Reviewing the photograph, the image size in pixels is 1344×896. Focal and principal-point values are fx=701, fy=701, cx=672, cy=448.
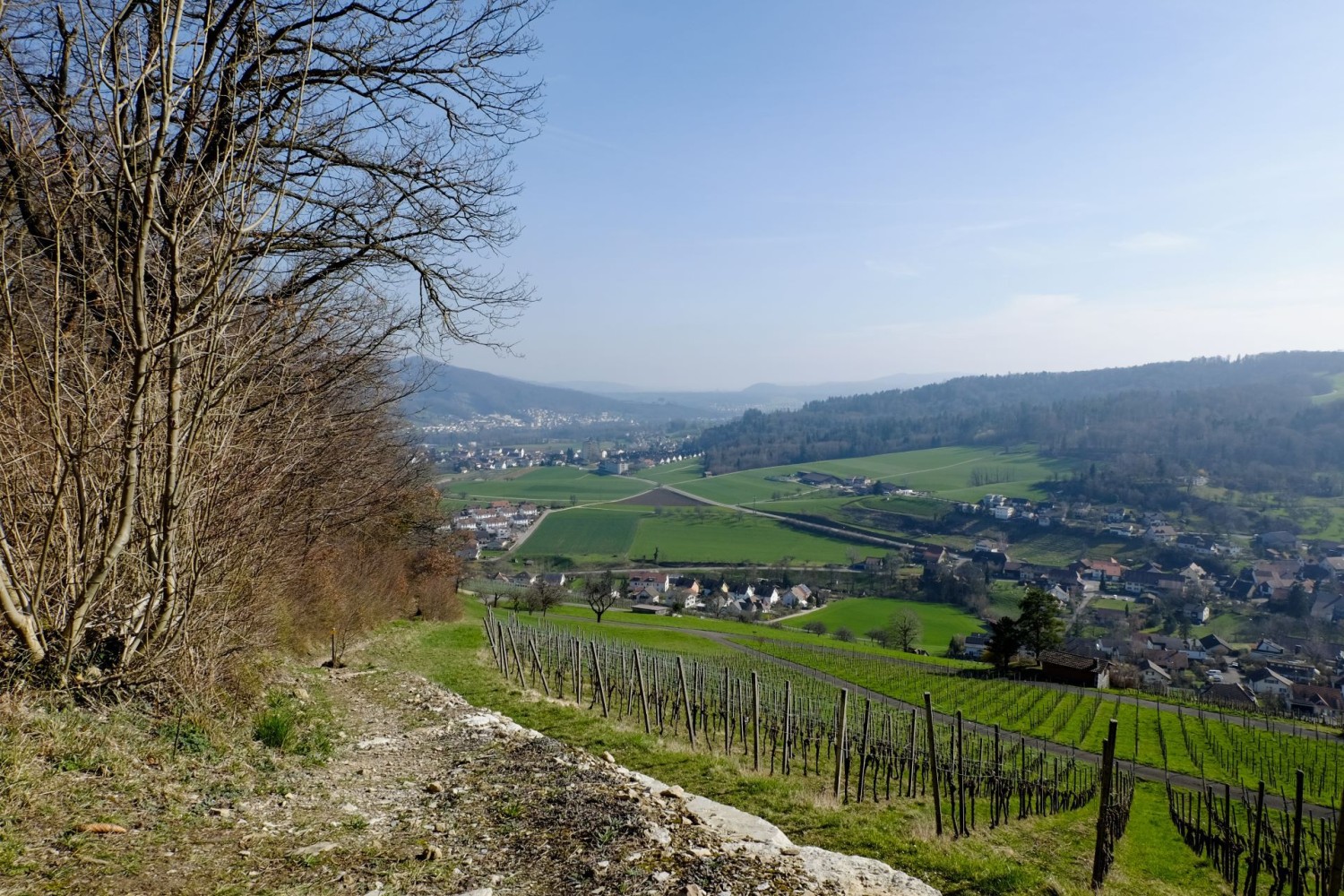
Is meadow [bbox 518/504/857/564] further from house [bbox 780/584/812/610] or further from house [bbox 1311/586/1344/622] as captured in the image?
house [bbox 1311/586/1344/622]

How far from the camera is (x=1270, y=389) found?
15712 cm

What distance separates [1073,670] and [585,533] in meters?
65.7

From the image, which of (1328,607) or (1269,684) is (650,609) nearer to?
(1269,684)

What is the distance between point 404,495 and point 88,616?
17019 mm

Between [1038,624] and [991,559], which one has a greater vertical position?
[1038,624]

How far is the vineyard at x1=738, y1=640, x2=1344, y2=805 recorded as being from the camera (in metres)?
24.7

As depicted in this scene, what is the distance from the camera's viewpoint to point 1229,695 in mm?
42469

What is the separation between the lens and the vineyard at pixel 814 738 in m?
13.1

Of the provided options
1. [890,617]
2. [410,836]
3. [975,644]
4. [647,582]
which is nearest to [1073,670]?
[975,644]

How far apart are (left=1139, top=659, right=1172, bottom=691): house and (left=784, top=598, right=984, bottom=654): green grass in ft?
42.1

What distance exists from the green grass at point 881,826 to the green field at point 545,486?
10086 cm

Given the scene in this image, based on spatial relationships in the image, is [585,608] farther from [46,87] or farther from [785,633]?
[46,87]

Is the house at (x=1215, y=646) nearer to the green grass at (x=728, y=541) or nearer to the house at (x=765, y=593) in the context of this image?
the green grass at (x=728, y=541)

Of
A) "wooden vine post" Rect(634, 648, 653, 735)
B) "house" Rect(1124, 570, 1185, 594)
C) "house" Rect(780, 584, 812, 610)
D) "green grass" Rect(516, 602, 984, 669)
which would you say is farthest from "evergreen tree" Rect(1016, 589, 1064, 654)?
"house" Rect(1124, 570, 1185, 594)
